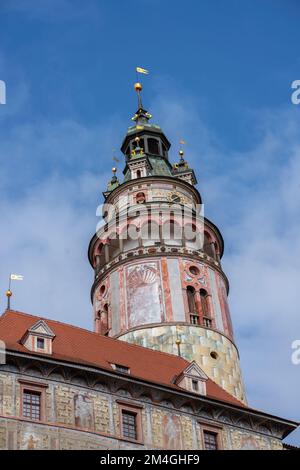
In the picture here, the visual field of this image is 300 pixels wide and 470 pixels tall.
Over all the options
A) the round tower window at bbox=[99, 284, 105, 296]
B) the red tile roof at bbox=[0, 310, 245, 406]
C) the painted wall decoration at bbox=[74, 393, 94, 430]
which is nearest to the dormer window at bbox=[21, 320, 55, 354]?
the red tile roof at bbox=[0, 310, 245, 406]

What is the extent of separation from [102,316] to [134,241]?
10.7 feet

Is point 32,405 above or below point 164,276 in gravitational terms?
below

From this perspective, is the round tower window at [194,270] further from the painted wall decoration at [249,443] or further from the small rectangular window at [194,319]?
the painted wall decoration at [249,443]

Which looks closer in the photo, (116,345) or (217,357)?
(116,345)

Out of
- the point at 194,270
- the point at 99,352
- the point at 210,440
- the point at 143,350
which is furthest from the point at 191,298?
the point at 210,440

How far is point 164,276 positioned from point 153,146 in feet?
37.0

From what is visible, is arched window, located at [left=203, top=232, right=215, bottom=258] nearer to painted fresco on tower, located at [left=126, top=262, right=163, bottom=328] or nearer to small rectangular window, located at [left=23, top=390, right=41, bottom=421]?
painted fresco on tower, located at [left=126, top=262, right=163, bottom=328]

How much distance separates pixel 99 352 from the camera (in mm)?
24344

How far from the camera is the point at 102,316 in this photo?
3278 centimetres

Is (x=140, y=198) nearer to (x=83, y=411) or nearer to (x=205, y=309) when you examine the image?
(x=205, y=309)

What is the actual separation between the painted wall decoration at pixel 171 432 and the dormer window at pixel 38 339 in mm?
3692
